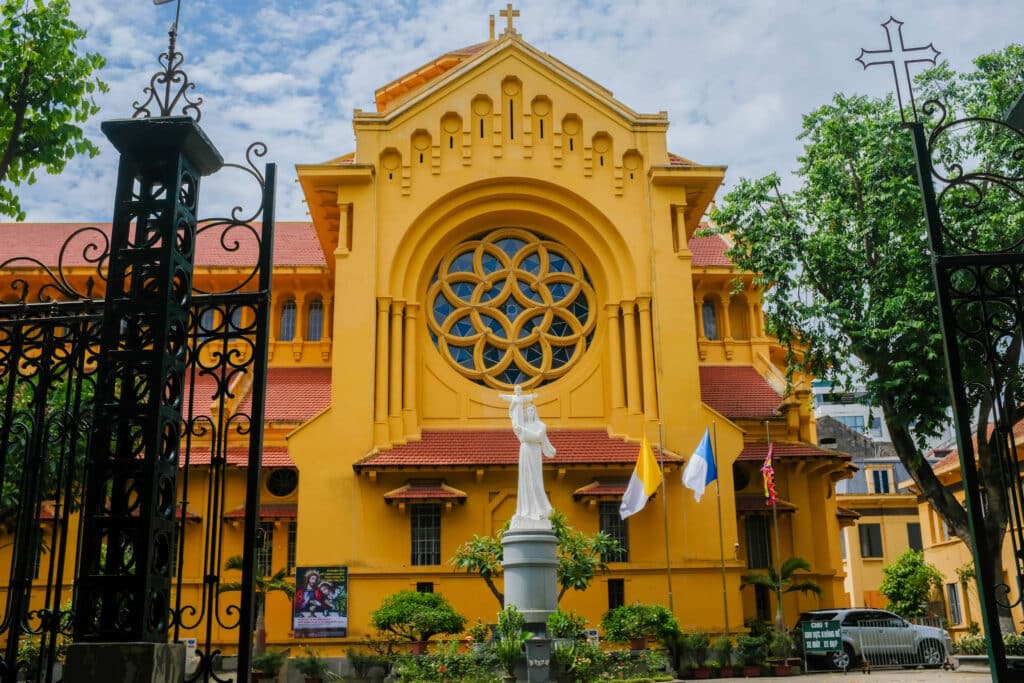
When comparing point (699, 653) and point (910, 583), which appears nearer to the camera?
point (699, 653)

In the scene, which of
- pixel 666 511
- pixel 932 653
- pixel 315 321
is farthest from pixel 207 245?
pixel 932 653

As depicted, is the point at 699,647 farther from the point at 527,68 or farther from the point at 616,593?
the point at 527,68

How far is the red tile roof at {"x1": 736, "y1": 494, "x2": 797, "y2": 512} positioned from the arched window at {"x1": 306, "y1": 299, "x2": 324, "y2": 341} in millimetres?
15310

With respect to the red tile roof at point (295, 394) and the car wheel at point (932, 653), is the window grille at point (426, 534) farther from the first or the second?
the car wheel at point (932, 653)

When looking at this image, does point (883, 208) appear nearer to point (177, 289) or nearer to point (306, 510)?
point (306, 510)

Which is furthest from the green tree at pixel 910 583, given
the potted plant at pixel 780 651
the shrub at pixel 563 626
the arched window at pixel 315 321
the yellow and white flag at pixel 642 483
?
the shrub at pixel 563 626

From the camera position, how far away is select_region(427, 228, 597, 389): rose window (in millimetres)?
30656

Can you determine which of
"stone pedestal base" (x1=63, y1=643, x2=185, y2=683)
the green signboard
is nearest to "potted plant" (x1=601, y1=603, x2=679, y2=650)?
the green signboard

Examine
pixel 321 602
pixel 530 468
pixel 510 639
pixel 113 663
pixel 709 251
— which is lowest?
pixel 510 639

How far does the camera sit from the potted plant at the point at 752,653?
A: 25109 mm

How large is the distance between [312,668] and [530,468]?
22.6ft

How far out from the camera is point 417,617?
24.6m

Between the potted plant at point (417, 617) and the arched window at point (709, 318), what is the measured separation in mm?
15253

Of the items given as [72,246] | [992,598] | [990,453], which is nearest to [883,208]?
[990,453]
